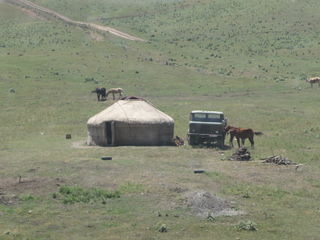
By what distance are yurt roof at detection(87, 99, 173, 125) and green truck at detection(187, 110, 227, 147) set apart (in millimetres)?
1777

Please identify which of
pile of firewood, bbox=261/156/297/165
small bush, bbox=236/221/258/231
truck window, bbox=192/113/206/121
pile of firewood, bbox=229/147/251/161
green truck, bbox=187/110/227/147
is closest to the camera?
small bush, bbox=236/221/258/231

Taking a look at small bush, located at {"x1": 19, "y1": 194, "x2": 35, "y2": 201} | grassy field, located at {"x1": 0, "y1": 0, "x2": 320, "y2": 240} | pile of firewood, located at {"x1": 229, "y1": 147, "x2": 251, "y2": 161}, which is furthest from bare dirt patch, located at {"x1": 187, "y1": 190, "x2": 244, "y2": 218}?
pile of firewood, located at {"x1": 229, "y1": 147, "x2": 251, "y2": 161}

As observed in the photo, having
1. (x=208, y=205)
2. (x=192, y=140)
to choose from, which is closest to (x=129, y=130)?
(x=192, y=140)

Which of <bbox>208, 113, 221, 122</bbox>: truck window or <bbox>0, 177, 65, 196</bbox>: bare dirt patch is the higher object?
<bbox>208, 113, 221, 122</bbox>: truck window

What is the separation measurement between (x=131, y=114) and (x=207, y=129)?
4016 mm

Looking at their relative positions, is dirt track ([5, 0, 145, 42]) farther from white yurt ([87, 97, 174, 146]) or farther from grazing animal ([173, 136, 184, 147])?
grazing animal ([173, 136, 184, 147])

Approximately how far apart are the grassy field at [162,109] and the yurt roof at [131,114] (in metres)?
1.92

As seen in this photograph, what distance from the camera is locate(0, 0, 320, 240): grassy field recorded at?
2192 cm

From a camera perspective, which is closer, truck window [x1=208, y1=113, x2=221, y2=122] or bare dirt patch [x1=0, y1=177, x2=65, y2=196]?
Answer: bare dirt patch [x1=0, y1=177, x2=65, y2=196]

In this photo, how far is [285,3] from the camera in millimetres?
105062

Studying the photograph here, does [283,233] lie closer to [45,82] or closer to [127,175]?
[127,175]

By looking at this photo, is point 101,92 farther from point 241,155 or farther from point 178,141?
point 241,155

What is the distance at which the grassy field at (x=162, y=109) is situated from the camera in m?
21.9

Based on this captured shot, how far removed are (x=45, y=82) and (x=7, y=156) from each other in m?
32.3
